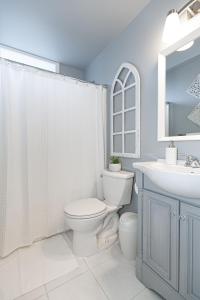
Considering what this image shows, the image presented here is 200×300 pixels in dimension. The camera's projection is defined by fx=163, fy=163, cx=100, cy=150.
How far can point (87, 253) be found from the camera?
4.92 ft

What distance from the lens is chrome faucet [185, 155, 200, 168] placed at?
1.03 metres

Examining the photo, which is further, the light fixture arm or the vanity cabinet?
the light fixture arm

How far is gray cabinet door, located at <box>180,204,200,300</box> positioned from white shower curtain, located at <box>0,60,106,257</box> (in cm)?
117

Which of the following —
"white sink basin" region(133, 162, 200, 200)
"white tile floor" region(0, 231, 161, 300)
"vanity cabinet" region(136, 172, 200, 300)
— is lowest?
"white tile floor" region(0, 231, 161, 300)

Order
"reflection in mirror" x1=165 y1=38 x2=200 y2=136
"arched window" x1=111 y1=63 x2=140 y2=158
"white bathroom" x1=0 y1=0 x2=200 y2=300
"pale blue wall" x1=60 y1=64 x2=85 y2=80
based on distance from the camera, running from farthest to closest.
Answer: "pale blue wall" x1=60 y1=64 x2=85 y2=80, "arched window" x1=111 y1=63 x2=140 y2=158, "reflection in mirror" x1=165 y1=38 x2=200 y2=136, "white bathroom" x1=0 y1=0 x2=200 y2=300

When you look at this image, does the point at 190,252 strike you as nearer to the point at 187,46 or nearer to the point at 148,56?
the point at 187,46

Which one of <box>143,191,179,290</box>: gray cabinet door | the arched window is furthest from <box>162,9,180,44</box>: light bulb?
<box>143,191,179,290</box>: gray cabinet door

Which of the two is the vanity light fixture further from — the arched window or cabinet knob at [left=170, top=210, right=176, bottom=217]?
cabinet knob at [left=170, top=210, right=176, bottom=217]

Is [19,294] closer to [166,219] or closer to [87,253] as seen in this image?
[87,253]

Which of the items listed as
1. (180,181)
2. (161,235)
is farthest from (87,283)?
(180,181)

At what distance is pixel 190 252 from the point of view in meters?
0.88

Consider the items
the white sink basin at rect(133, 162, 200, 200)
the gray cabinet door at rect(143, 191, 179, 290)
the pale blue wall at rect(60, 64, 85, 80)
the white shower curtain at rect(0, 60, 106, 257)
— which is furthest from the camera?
the pale blue wall at rect(60, 64, 85, 80)

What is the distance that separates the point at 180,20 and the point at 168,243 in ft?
5.01

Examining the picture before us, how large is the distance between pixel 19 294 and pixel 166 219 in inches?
43.9
